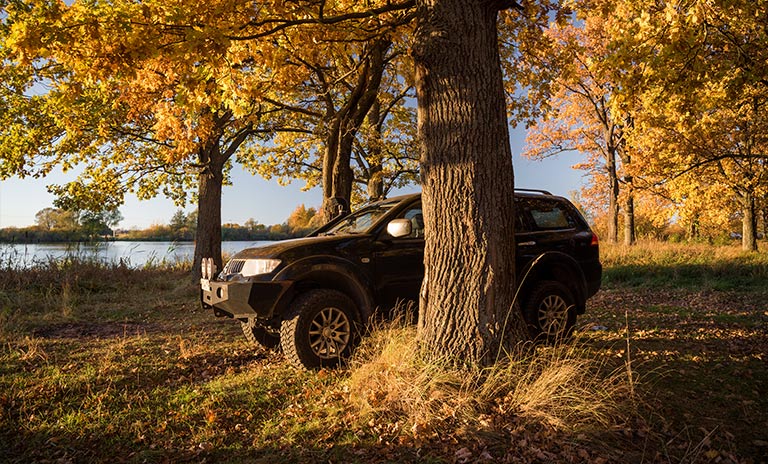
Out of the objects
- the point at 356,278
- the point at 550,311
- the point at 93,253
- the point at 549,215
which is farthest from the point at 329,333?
the point at 93,253

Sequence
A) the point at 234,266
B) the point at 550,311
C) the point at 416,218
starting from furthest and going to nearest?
the point at 416,218, the point at 550,311, the point at 234,266

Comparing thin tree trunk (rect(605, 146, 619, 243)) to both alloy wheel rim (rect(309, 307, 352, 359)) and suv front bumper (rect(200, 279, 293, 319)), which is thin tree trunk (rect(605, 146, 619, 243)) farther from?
suv front bumper (rect(200, 279, 293, 319))

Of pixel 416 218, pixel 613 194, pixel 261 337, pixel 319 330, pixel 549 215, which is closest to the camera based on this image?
pixel 319 330

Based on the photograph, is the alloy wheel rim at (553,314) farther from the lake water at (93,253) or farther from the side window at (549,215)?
the lake water at (93,253)

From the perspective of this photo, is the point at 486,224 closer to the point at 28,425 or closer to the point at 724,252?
the point at 28,425

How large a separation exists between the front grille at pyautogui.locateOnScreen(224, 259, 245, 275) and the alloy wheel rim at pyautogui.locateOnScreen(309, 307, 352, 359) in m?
1.13

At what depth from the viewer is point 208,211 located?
44.3ft

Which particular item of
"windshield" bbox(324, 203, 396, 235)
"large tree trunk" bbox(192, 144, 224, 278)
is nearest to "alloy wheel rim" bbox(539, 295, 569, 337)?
"windshield" bbox(324, 203, 396, 235)

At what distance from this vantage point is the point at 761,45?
8953mm

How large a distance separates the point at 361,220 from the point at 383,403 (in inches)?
104

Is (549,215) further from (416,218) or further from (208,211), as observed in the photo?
(208,211)

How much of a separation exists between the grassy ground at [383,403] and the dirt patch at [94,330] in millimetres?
352

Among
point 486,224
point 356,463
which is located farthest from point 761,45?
point 356,463

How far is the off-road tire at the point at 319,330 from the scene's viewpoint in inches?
187
